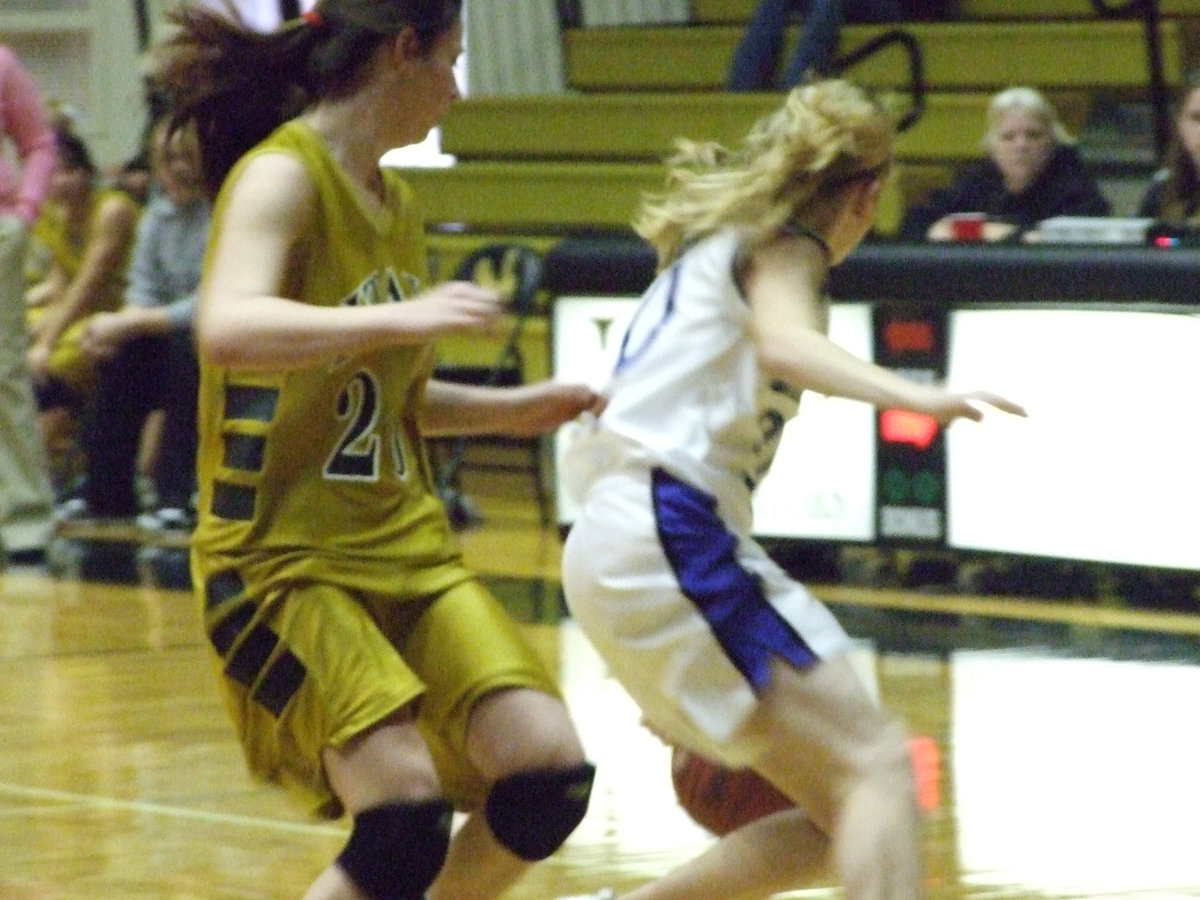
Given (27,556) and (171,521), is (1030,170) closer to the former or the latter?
(171,521)

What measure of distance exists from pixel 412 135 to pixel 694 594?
771 millimetres

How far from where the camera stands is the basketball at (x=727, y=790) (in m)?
3.82

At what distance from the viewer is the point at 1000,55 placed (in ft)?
39.2

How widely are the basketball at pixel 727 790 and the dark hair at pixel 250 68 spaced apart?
3.62 ft

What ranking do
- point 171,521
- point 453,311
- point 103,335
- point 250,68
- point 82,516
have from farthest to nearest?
point 82,516 → point 171,521 → point 103,335 → point 250,68 → point 453,311

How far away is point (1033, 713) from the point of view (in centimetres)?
630

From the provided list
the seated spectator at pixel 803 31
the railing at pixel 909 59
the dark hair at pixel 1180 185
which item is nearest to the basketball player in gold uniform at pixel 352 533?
the dark hair at pixel 1180 185

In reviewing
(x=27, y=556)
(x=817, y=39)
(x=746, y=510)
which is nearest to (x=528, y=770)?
(x=746, y=510)

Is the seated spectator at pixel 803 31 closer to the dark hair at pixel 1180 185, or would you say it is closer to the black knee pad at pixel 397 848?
the dark hair at pixel 1180 185

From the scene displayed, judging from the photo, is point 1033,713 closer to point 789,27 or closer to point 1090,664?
point 1090,664

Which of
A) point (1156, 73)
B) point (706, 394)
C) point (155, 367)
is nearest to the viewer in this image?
point (706, 394)

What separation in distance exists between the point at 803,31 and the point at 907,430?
3.94m

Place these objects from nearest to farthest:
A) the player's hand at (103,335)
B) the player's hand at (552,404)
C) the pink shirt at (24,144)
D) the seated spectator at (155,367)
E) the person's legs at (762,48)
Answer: the player's hand at (552,404) < the pink shirt at (24,144) < the player's hand at (103,335) < the seated spectator at (155,367) < the person's legs at (762,48)

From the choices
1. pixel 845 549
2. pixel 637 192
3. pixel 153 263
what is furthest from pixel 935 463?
pixel 637 192
